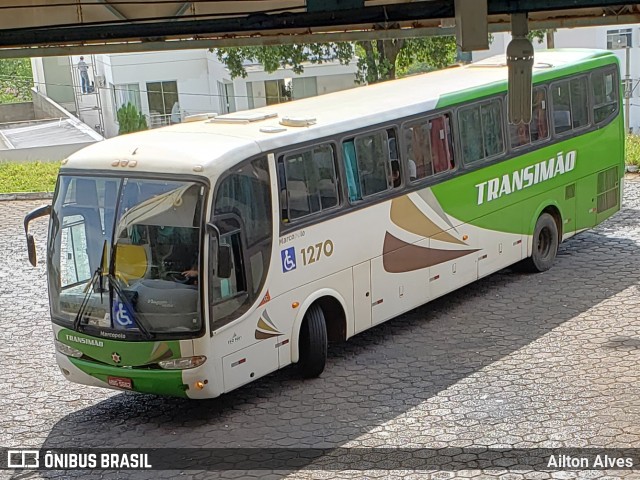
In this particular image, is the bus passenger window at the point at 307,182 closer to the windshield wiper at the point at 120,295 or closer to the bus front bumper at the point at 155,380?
the windshield wiper at the point at 120,295

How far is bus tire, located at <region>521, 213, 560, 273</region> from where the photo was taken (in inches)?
613

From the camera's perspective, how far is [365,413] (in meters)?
10.6

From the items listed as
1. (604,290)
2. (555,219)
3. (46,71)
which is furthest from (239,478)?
(46,71)

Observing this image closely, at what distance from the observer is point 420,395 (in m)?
11.0

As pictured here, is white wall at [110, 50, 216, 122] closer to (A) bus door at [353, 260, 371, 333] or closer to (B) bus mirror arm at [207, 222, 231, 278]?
(A) bus door at [353, 260, 371, 333]

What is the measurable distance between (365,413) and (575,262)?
673 cm

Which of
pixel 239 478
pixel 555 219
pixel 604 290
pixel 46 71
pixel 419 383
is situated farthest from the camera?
pixel 46 71

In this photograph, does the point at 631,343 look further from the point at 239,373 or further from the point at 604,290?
the point at 239,373

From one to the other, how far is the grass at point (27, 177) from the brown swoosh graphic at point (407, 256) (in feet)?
40.5

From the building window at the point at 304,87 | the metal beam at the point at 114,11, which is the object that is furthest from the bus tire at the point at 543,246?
the building window at the point at 304,87

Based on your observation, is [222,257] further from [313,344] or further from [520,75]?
[520,75]

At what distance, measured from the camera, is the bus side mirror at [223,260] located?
33.9 ft

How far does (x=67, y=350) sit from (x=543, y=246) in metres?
8.04

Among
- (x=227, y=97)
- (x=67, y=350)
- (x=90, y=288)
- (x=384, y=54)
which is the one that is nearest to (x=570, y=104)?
(x=90, y=288)
